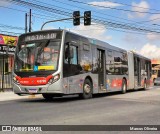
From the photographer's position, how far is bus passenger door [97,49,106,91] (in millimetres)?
20745

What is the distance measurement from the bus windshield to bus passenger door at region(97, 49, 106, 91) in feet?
16.2

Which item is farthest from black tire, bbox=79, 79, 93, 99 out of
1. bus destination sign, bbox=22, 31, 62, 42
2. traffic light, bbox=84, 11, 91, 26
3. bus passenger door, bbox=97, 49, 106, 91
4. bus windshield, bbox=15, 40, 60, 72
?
traffic light, bbox=84, 11, 91, 26

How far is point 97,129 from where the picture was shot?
354 inches

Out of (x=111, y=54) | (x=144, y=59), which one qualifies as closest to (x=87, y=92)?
(x=111, y=54)

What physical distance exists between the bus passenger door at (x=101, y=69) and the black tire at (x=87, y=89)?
1.50m

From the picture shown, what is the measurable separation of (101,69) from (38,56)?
18.4 feet

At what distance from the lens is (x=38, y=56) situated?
1644 centimetres

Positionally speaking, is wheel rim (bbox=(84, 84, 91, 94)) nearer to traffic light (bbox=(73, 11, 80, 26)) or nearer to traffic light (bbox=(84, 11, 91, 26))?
traffic light (bbox=(84, 11, 91, 26))

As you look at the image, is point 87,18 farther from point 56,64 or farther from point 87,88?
point 56,64

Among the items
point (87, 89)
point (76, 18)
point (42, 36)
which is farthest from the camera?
point (76, 18)

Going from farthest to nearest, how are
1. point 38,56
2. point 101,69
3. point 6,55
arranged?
1. point 6,55
2. point 101,69
3. point 38,56

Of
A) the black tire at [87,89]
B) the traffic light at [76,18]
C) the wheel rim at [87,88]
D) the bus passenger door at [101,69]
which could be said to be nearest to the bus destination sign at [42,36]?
the black tire at [87,89]

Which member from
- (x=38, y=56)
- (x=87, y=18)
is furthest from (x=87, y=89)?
(x=87, y=18)

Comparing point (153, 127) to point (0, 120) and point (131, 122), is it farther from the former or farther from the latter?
A: point (0, 120)
